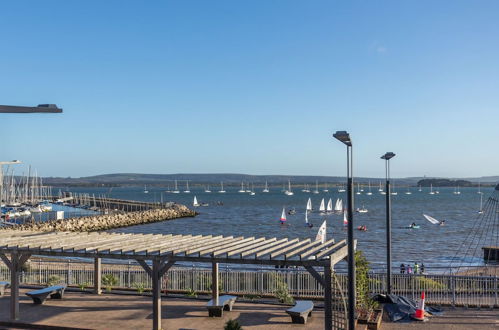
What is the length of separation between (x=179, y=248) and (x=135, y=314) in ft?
10.6

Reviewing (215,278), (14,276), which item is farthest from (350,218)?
(14,276)

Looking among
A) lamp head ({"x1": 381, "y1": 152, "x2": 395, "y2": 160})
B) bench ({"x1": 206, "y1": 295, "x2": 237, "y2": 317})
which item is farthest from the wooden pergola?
lamp head ({"x1": 381, "y1": 152, "x2": 395, "y2": 160})

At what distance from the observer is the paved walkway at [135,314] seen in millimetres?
15719

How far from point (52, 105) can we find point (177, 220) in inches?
3132

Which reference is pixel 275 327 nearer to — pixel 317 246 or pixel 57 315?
pixel 317 246

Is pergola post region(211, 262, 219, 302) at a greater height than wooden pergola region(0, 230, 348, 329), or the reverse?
wooden pergola region(0, 230, 348, 329)

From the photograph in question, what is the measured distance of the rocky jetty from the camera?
2779 inches

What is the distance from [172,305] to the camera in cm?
1834

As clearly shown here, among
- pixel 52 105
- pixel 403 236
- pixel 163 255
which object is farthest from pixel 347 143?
pixel 403 236

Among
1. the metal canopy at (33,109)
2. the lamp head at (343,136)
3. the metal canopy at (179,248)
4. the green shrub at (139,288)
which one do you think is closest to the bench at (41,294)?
the metal canopy at (179,248)

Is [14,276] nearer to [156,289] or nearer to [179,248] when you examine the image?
[156,289]

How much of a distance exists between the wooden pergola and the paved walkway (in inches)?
38.4

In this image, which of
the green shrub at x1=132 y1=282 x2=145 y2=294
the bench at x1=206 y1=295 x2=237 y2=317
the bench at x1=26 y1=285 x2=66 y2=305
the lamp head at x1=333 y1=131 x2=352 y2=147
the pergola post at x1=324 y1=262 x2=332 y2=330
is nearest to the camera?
the lamp head at x1=333 y1=131 x2=352 y2=147

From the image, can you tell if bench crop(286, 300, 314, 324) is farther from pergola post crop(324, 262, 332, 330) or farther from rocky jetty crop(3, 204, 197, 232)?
rocky jetty crop(3, 204, 197, 232)
